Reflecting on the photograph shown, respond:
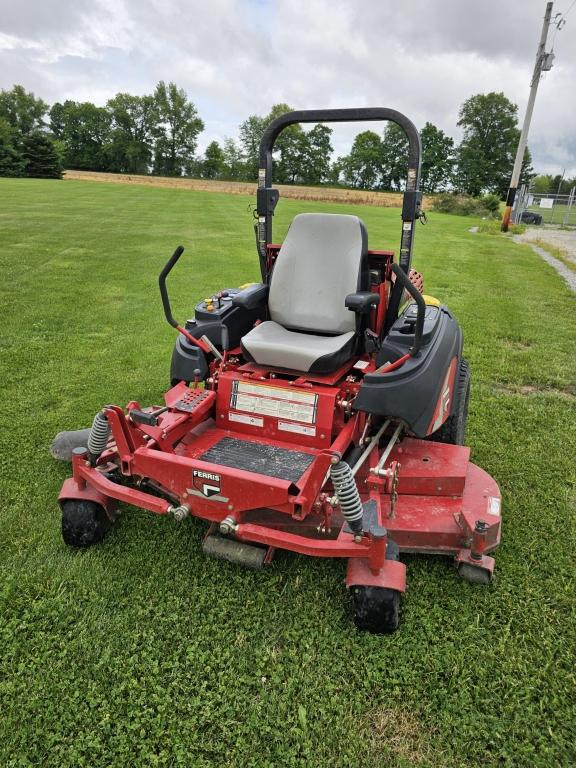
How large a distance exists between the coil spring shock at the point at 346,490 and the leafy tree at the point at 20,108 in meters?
78.1

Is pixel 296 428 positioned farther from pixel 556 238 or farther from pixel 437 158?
pixel 437 158

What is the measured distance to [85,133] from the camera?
7400 cm

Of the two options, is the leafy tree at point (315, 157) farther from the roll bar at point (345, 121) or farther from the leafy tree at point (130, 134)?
the roll bar at point (345, 121)

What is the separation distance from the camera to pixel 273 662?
240cm

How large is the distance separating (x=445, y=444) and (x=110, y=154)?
3036 inches

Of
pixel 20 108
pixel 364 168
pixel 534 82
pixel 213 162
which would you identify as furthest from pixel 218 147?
pixel 534 82

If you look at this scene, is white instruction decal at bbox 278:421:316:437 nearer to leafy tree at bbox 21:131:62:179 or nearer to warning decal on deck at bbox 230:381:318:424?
warning decal on deck at bbox 230:381:318:424

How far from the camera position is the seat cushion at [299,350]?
3295mm

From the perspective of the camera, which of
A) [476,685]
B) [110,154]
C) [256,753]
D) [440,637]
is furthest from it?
[110,154]

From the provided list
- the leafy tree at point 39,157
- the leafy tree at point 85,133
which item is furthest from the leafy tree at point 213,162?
the leafy tree at point 39,157

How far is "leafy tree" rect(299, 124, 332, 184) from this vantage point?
4441cm

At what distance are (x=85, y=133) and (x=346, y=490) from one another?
83874 millimetres

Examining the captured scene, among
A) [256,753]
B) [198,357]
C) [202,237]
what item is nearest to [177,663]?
[256,753]

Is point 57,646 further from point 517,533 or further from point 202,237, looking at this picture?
point 202,237
